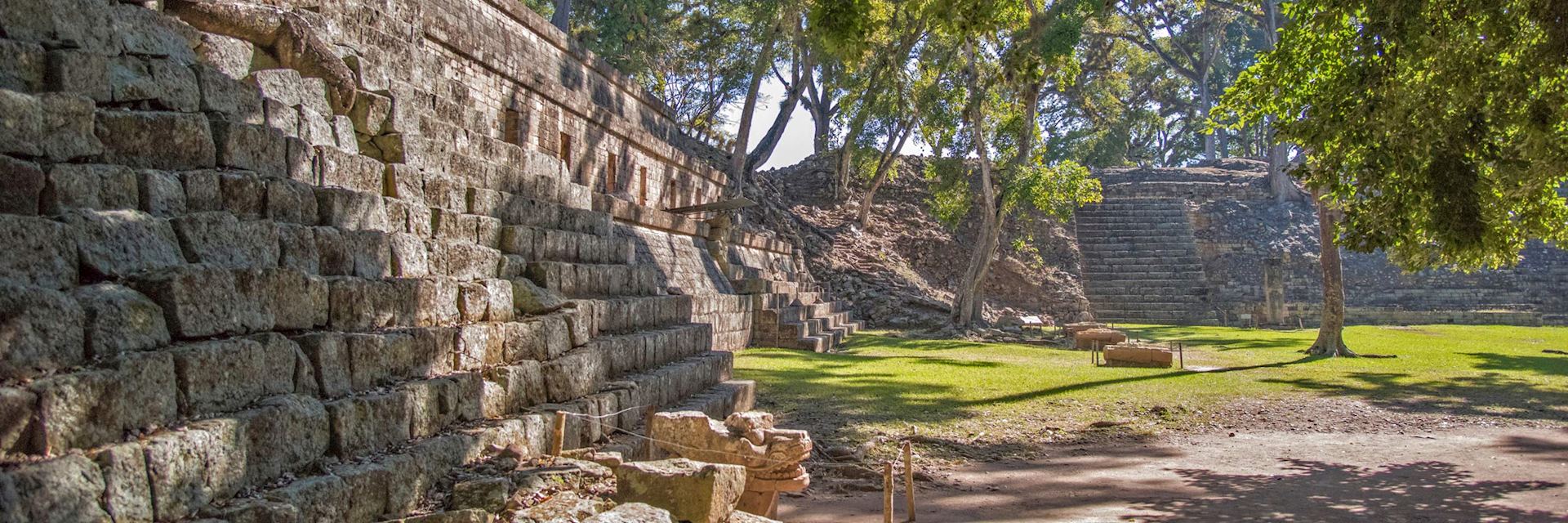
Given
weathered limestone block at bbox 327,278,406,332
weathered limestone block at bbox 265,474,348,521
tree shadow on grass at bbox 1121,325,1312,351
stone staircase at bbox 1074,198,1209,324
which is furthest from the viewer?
stone staircase at bbox 1074,198,1209,324

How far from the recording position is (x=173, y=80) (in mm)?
5004

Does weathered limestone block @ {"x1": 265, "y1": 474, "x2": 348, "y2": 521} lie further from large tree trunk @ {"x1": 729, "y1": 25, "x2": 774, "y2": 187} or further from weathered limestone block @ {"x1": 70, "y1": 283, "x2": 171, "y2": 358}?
large tree trunk @ {"x1": 729, "y1": 25, "x2": 774, "y2": 187}

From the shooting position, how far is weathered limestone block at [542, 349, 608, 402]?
6.36 m

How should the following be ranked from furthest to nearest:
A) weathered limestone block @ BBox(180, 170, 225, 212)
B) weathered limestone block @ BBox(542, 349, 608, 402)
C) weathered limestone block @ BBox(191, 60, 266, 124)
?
weathered limestone block @ BBox(542, 349, 608, 402) → weathered limestone block @ BBox(191, 60, 266, 124) → weathered limestone block @ BBox(180, 170, 225, 212)

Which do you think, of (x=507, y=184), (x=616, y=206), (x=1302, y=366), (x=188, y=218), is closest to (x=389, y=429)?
(x=188, y=218)

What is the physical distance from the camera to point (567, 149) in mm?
14469

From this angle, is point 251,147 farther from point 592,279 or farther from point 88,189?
point 592,279

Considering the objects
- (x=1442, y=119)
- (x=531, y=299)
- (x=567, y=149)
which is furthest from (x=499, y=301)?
(x=567, y=149)

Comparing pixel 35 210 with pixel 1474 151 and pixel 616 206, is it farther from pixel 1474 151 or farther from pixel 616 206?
pixel 616 206

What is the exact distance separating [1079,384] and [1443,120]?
20.9ft

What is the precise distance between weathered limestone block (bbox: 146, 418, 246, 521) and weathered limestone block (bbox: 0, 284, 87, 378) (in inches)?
15.3

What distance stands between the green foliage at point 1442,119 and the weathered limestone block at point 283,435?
21.4 feet

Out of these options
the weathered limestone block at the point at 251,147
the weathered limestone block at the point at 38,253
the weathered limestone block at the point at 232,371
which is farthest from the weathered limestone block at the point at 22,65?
the weathered limestone block at the point at 232,371

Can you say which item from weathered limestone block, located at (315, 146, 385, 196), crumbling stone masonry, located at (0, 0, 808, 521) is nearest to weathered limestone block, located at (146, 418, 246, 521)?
crumbling stone masonry, located at (0, 0, 808, 521)
